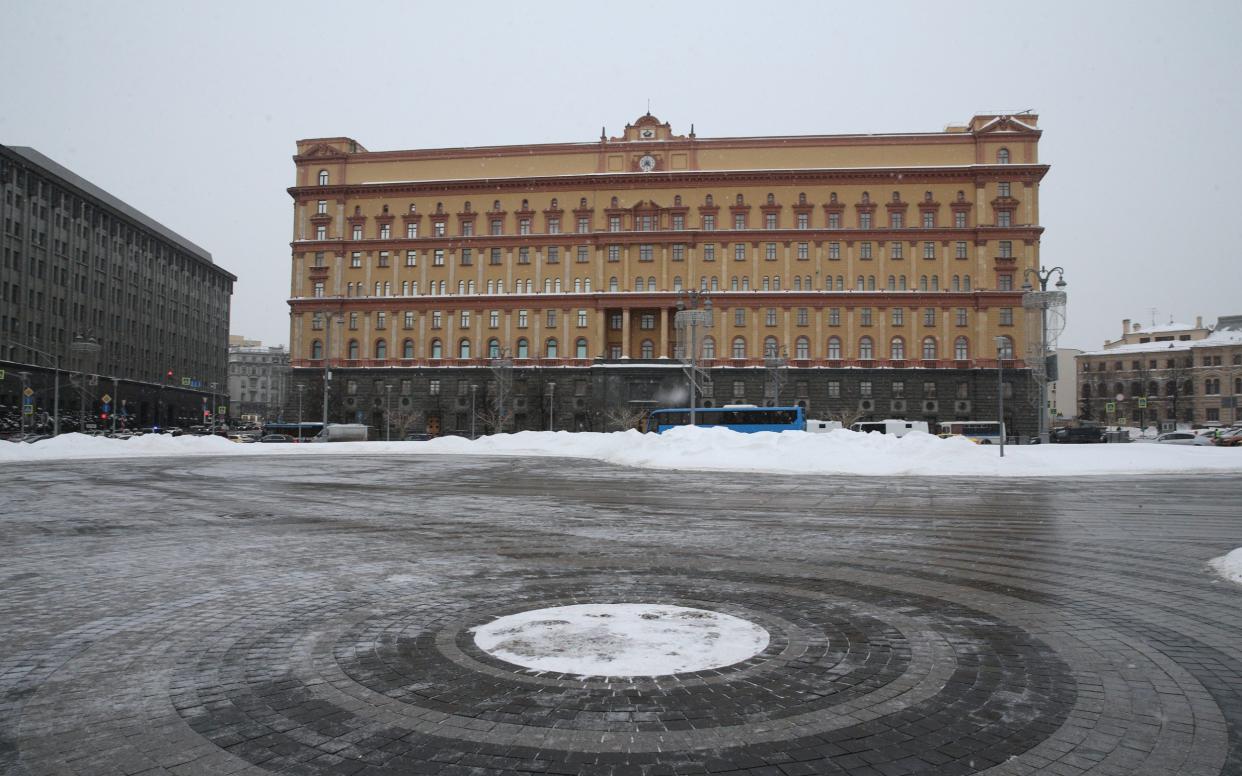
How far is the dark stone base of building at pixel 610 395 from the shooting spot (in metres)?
72.4

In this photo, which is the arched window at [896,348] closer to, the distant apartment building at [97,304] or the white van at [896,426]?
the white van at [896,426]

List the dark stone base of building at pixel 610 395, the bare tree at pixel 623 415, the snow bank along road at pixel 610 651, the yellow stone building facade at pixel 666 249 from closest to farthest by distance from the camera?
the snow bank along road at pixel 610 651 → the bare tree at pixel 623 415 → the dark stone base of building at pixel 610 395 → the yellow stone building facade at pixel 666 249

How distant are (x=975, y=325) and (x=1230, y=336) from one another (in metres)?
49.5

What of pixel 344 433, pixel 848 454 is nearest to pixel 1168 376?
pixel 848 454

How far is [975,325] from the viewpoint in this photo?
245ft

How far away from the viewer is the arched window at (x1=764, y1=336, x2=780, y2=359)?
2932 inches

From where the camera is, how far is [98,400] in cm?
8325

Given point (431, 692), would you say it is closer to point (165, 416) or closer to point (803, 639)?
point (803, 639)

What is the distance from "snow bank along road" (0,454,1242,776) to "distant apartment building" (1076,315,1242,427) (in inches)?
3672

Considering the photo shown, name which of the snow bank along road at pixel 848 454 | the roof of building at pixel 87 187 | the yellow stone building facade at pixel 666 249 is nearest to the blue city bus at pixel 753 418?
the snow bank along road at pixel 848 454

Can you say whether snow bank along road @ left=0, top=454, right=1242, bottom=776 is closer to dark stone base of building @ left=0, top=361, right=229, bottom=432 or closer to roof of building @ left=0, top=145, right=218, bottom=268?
dark stone base of building @ left=0, top=361, right=229, bottom=432

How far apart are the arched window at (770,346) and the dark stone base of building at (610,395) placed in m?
1.87

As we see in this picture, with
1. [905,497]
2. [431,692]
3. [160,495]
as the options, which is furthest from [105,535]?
[905,497]

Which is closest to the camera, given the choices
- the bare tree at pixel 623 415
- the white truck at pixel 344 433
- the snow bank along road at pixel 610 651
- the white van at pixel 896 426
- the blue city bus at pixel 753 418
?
the snow bank along road at pixel 610 651
